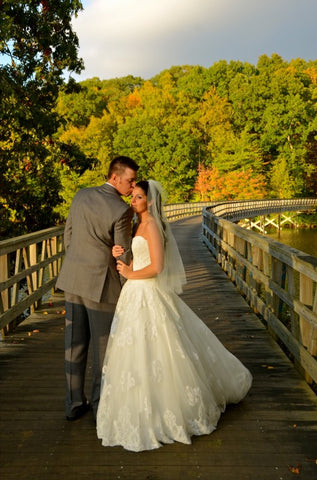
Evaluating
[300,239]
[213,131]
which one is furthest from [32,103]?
[213,131]

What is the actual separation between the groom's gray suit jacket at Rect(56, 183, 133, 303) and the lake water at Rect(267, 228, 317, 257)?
121ft

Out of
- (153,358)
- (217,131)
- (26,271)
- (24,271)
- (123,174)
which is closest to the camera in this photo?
(153,358)

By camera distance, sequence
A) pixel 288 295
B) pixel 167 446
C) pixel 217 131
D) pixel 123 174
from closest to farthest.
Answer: pixel 167 446, pixel 123 174, pixel 288 295, pixel 217 131

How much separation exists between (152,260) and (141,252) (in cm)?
11

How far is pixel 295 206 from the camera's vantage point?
204 feet

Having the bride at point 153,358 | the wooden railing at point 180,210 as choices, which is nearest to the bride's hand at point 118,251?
the bride at point 153,358

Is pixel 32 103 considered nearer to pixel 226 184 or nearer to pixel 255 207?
pixel 255 207

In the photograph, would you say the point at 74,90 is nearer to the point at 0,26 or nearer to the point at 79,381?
the point at 0,26

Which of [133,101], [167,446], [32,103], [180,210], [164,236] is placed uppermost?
[133,101]

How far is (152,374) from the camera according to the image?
392 centimetres

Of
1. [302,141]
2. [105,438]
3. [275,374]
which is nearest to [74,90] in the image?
[275,374]

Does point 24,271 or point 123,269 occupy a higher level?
point 123,269

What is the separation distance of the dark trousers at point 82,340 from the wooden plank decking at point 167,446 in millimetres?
224

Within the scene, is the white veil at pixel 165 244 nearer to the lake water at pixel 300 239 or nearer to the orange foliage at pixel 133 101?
the lake water at pixel 300 239
